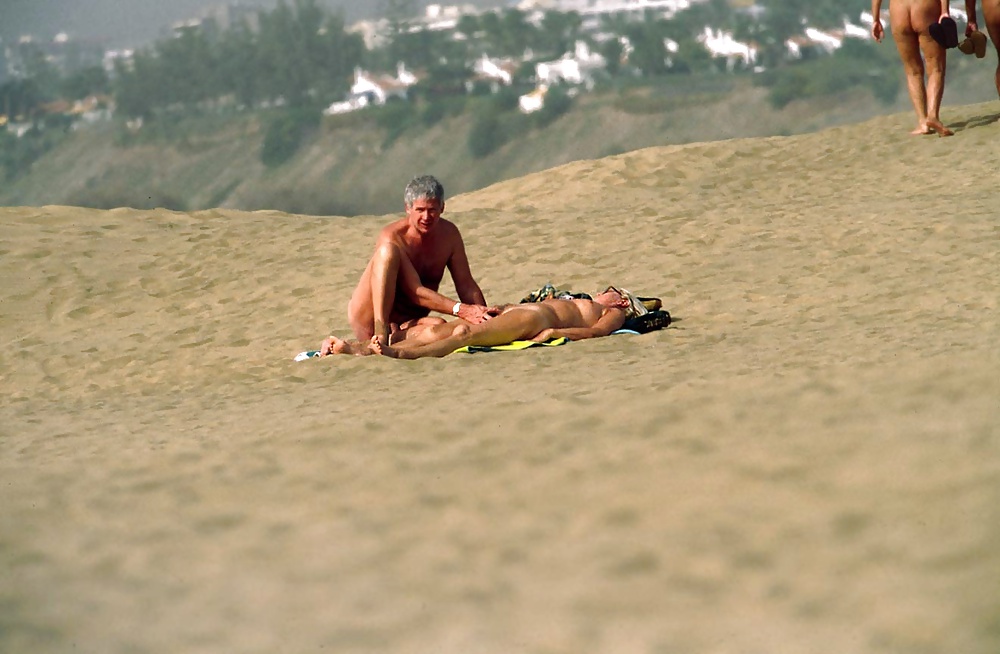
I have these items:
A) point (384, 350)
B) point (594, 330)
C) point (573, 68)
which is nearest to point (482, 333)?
point (384, 350)

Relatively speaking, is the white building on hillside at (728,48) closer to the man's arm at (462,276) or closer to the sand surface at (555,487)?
the sand surface at (555,487)

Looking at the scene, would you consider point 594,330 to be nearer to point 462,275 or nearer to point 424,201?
point 462,275

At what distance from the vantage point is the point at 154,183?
45750 mm

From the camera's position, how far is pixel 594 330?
6.67 metres

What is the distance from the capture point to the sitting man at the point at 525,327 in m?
6.39

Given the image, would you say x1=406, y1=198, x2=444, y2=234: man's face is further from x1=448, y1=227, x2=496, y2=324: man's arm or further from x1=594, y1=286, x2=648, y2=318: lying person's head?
x1=594, y1=286, x2=648, y2=318: lying person's head

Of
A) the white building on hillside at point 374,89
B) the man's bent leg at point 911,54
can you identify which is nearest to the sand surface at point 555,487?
the man's bent leg at point 911,54

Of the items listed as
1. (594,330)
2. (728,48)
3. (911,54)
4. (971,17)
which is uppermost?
(728,48)

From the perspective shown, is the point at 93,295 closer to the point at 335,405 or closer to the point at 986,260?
the point at 335,405

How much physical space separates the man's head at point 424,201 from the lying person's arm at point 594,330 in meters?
0.74

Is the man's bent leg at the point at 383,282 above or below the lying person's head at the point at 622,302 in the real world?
above

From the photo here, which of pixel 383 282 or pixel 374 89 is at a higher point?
pixel 374 89

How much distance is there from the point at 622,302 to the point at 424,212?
1.10 meters

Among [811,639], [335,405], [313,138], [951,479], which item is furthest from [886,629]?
[313,138]
